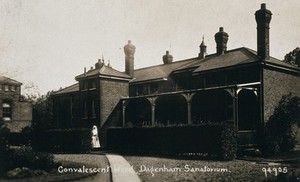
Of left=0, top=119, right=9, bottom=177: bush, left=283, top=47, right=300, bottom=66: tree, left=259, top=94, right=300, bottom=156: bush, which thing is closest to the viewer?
left=0, top=119, right=9, bottom=177: bush

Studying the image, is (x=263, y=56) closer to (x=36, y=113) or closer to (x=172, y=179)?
(x=172, y=179)

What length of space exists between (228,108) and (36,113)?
3630 centimetres

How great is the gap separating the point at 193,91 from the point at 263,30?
6.86 meters

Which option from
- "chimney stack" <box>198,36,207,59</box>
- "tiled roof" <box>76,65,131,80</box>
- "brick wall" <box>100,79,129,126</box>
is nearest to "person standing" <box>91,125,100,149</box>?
"brick wall" <box>100,79,129,126</box>

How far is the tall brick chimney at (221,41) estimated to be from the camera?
101ft

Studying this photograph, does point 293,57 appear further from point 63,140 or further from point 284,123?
point 63,140

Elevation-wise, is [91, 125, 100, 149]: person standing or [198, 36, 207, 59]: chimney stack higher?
[198, 36, 207, 59]: chimney stack

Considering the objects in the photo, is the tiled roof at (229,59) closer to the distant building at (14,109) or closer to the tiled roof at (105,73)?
the tiled roof at (105,73)

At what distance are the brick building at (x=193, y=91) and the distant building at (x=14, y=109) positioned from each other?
13.3 ft

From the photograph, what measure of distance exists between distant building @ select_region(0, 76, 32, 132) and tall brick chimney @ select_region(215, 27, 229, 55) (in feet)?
75.1

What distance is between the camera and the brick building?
80.1 feet

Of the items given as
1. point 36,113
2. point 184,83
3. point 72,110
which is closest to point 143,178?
point 184,83

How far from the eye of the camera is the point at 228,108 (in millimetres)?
25703

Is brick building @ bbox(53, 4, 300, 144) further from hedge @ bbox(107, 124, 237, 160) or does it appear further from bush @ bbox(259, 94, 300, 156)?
hedge @ bbox(107, 124, 237, 160)
